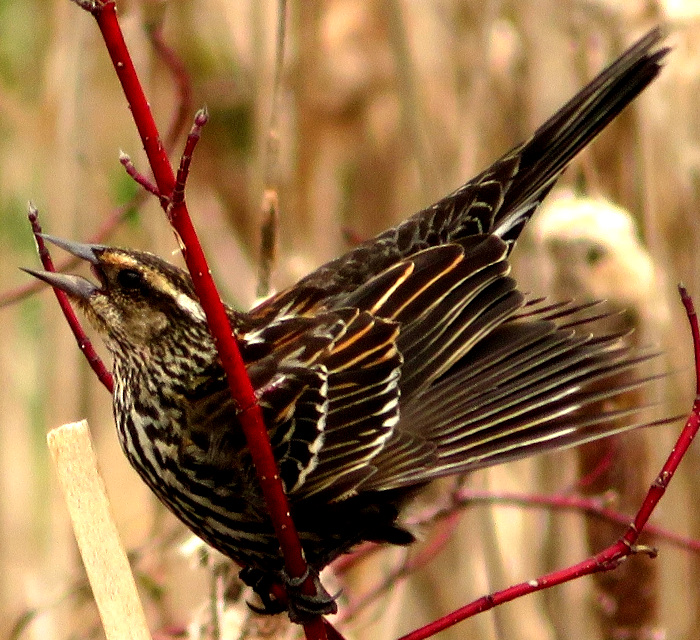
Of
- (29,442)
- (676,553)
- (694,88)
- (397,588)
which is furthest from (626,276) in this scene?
(29,442)

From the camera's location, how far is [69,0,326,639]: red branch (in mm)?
977

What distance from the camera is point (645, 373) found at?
223 centimetres

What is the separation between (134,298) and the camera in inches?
65.5

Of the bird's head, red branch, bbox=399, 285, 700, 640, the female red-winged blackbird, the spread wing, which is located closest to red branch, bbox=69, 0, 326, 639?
red branch, bbox=399, 285, 700, 640

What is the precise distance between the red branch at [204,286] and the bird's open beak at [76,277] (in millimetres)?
407

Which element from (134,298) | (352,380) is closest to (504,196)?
(352,380)

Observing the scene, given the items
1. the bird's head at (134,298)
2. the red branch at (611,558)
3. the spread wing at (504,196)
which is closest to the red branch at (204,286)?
the red branch at (611,558)

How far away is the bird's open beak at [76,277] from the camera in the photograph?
4.90ft

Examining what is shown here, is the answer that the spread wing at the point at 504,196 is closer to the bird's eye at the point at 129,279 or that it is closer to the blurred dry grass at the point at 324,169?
the blurred dry grass at the point at 324,169

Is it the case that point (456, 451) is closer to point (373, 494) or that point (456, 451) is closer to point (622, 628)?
point (373, 494)

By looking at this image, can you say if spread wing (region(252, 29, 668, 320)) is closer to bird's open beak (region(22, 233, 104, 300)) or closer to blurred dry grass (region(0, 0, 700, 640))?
blurred dry grass (region(0, 0, 700, 640))

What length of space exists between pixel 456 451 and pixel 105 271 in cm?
53

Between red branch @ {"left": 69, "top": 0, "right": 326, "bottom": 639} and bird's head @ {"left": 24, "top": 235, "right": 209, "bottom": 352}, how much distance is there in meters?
0.47

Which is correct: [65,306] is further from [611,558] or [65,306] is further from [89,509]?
[611,558]
